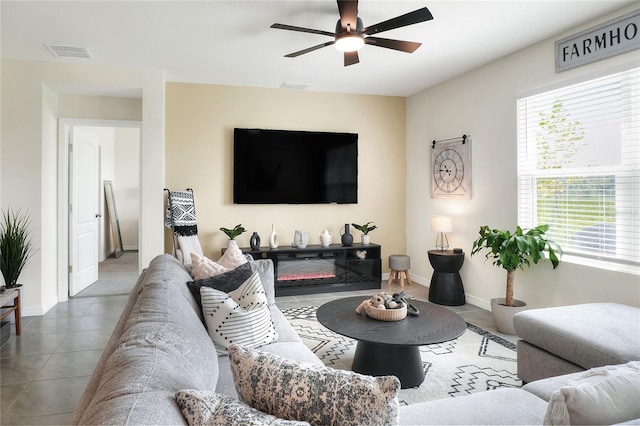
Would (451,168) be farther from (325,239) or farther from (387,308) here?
(387,308)

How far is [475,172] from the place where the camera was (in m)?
4.68

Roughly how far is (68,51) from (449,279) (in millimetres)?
4670

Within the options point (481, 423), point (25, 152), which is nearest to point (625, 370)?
point (481, 423)

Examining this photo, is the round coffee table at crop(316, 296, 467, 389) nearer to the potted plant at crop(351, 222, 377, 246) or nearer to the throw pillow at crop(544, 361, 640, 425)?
the throw pillow at crop(544, 361, 640, 425)

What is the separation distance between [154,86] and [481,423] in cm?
457

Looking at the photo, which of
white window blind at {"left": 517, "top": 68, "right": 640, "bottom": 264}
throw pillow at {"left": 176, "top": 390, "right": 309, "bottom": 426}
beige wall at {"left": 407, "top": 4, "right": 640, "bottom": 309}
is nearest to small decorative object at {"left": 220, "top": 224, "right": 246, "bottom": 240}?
beige wall at {"left": 407, "top": 4, "right": 640, "bottom": 309}

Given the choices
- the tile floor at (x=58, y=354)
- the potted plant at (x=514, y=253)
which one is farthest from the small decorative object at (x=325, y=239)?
the potted plant at (x=514, y=253)

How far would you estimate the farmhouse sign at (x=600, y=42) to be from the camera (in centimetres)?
306

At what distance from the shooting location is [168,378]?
101cm

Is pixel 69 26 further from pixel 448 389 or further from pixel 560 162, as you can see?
pixel 560 162

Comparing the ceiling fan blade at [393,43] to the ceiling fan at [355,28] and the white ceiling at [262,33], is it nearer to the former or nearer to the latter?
the ceiling fan at [355,28]

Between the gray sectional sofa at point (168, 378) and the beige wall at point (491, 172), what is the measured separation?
82.2 inches

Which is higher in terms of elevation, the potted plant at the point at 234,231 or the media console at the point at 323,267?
the potted plant at the point at 234,231

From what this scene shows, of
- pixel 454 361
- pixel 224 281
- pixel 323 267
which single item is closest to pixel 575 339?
pixel 454 361
